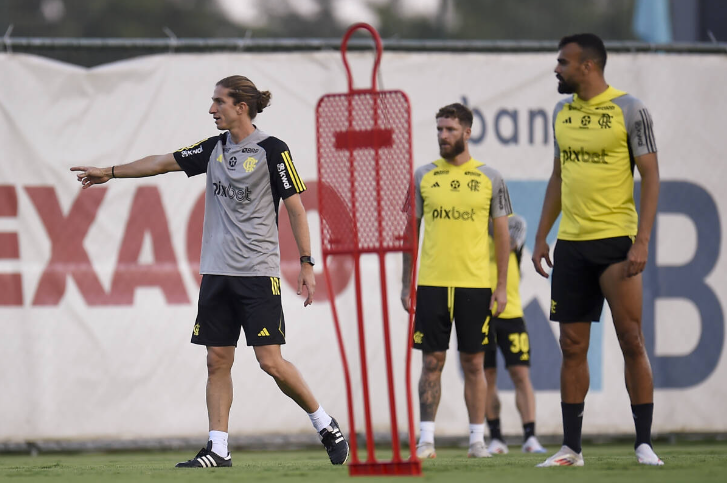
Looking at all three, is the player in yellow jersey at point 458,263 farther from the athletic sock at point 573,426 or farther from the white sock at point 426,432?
the athletic sock at point 573,426

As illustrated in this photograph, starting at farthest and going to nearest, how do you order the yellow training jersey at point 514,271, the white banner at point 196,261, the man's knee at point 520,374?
→ the white banner at point 196,261, the man's knee at point 520,374, the yellow training jersey at point 514,271

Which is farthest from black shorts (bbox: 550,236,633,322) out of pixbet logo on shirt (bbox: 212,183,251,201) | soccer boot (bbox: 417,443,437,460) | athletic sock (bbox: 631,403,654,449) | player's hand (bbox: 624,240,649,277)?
pixbet logo on shirt (bbox: 212,183,251,201)

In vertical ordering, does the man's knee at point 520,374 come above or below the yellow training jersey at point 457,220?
below

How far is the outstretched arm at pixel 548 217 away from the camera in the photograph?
5.59m

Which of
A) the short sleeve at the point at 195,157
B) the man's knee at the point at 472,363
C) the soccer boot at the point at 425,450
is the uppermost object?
the short sleeve at the point at 195,157

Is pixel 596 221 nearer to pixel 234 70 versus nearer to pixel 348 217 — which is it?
pixel 348 217

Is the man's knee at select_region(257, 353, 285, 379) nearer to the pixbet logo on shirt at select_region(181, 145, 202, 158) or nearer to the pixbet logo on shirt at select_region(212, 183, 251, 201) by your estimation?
the pixbet logo on shirt at select_region(212, 183, 251, 201)

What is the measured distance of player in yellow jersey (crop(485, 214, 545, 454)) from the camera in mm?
7816

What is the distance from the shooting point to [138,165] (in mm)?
5812

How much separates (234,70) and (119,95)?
96 cm

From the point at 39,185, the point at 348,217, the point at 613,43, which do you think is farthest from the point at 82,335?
the point at 613,43

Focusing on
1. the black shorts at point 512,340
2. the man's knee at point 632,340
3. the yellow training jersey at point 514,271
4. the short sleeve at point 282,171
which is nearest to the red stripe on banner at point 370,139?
the short sleeve at point 282,171

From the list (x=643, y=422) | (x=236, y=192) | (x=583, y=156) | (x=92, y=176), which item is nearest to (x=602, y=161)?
(x=583, y=156)

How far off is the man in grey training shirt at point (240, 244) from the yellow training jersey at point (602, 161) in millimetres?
1463
